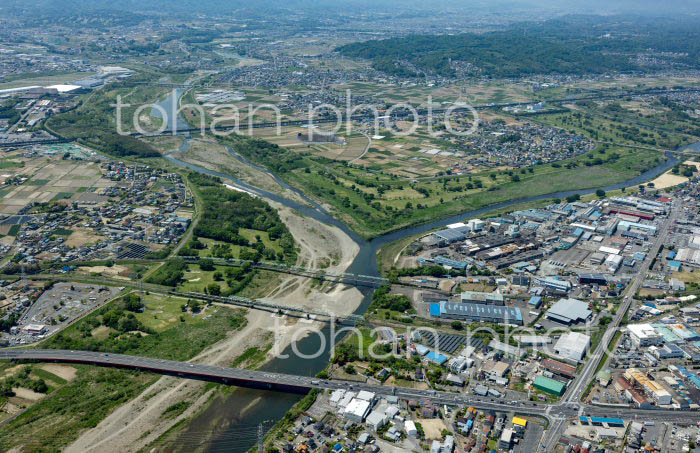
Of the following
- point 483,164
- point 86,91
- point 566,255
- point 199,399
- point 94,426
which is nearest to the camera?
point 94,426

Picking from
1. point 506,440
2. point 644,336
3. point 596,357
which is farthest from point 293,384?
point 644,336

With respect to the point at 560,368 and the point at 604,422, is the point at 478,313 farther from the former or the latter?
the point at 604,422

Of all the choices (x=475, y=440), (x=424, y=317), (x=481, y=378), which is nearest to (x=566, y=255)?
(x=424, y=317)

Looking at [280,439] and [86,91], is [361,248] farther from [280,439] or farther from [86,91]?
[86,91]

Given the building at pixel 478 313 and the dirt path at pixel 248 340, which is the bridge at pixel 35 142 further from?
the building at pixel 478 313

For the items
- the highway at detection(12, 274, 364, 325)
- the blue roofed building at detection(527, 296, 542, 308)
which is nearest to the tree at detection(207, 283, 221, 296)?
the highway at detection(12, 274, 364, 325)

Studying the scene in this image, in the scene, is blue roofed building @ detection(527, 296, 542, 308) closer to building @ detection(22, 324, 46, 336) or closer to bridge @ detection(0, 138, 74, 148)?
building @ detection(22, 324, 46, 336)
